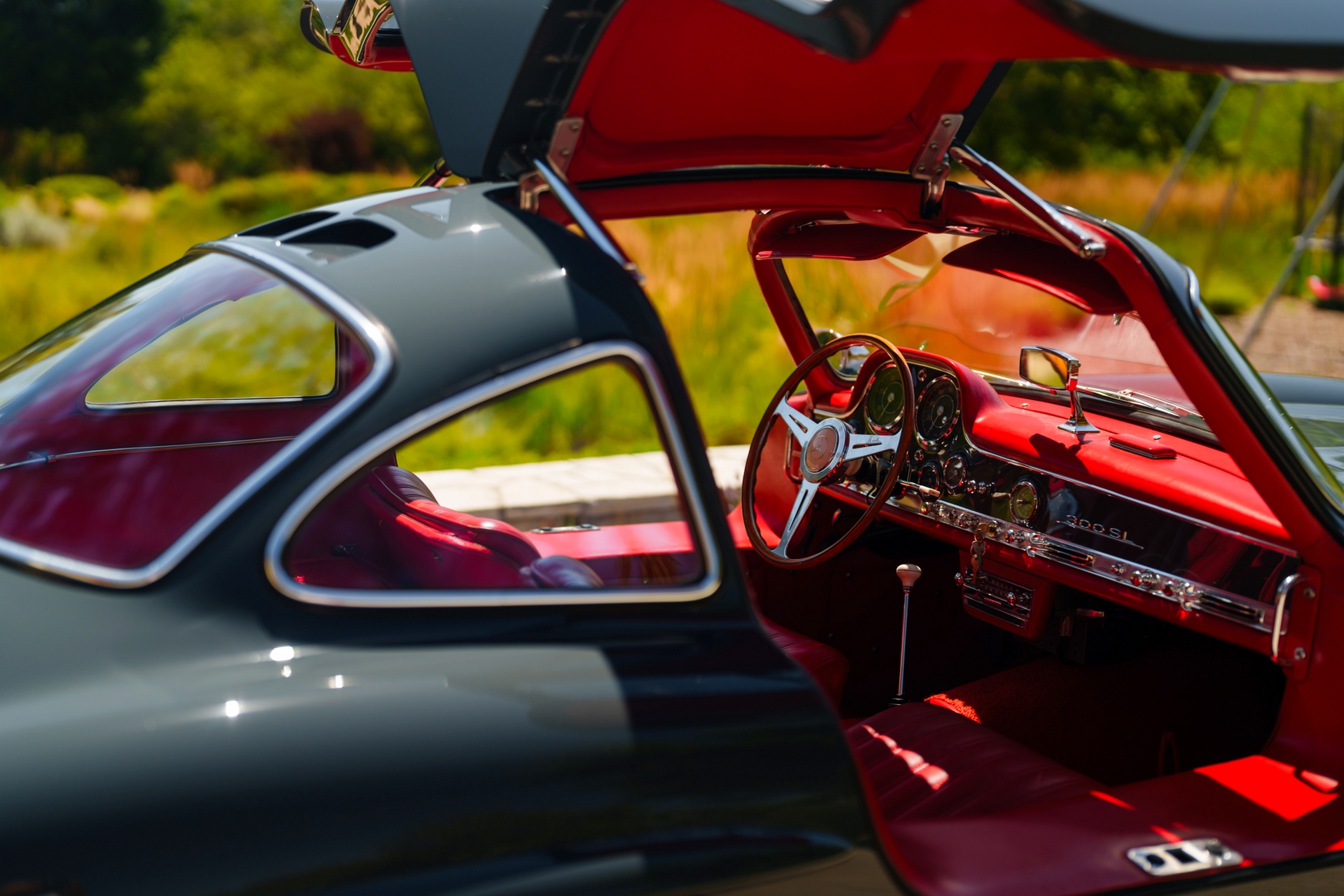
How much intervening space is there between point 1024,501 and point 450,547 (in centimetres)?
150

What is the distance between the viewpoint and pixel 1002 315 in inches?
128

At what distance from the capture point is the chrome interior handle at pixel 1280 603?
2.10 m

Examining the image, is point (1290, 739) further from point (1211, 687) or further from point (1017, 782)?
point (1211, 687)

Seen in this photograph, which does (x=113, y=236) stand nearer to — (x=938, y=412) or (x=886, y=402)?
(x=886, y=402)

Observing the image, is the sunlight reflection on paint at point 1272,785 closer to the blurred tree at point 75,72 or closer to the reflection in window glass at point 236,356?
the reflection in window glass at point 236,356

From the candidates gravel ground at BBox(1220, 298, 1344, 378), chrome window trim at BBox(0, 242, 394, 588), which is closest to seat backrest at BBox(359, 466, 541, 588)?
chrome window trim at BBox(0, 242, 394, 588)

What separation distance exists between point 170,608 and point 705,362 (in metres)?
6.78

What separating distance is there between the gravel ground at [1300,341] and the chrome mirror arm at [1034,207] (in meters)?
9.38

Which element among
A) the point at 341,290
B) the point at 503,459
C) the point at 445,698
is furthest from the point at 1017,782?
the point at 503,459

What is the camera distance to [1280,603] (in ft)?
6.92

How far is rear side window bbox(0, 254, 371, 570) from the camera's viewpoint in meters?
1.68

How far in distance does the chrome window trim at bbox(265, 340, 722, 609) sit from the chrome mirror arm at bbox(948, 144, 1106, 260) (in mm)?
1051

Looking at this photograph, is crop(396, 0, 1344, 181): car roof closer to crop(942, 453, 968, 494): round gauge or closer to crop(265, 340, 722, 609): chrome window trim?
crop(265, 340, 722, 609): chrome window trim

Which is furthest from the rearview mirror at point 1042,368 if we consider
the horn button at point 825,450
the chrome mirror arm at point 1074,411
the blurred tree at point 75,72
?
the blurred tree at point 75,72
